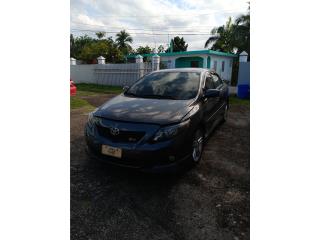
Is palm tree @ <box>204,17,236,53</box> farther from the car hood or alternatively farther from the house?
the car hood

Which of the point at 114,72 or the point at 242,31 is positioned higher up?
the point at 242,31

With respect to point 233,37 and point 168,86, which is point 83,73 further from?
point 168,86

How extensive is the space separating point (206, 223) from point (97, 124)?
1.80 m

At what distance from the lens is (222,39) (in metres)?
23.3

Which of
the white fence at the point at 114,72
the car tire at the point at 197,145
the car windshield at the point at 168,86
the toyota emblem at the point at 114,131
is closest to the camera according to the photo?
the toyota emblem at the point at 114,131

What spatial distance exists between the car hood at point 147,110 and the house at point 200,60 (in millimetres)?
13641

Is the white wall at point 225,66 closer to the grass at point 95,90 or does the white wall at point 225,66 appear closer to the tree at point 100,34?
the grass at point 95,90

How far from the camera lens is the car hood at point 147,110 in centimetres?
281

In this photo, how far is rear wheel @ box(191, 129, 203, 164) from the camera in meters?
3.16

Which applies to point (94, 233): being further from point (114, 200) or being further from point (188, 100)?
point (188, 100)

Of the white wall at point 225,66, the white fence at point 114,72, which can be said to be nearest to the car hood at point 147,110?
the white fence at point 114,72

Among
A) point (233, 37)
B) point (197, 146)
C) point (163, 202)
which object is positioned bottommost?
point (163, 202)

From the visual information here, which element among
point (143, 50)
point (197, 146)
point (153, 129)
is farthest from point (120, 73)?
point (143, 50)

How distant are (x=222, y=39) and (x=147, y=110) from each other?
22842 millimetres
